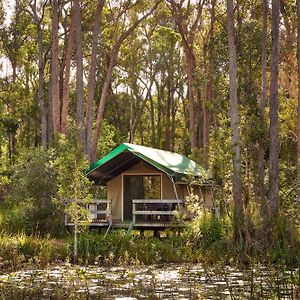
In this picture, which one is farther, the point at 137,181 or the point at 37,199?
the point at 137,181

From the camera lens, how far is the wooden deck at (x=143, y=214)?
1605cm

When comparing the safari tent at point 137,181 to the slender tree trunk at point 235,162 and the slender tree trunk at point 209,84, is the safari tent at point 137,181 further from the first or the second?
the slender tree trunk at point 209,84

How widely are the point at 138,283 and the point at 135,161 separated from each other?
9.48 m

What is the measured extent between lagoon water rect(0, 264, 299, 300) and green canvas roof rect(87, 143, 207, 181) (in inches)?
191

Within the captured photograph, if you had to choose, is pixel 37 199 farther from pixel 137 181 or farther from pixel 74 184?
pixel 137 181

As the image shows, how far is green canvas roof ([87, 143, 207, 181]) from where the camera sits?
16547 mm

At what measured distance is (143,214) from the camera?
16375 millimetres

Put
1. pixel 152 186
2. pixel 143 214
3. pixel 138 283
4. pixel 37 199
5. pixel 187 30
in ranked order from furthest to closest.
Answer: pixel 187 30 < pixel 152 186 < pixel 37 199 < pixel 143 214 < pixel 138 283

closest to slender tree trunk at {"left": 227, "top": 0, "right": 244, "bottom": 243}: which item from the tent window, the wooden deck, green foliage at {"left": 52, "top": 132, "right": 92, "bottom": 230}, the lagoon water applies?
the lagoon water

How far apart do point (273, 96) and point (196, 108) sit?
1875 cm

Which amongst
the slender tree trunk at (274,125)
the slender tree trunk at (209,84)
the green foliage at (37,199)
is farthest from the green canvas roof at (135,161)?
the slender tree trunk at (209,84)

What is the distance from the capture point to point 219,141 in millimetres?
17250

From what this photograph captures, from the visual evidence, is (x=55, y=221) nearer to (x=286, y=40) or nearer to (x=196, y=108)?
(x=286, y=40)

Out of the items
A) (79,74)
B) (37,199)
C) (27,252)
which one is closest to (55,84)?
(79,74)
